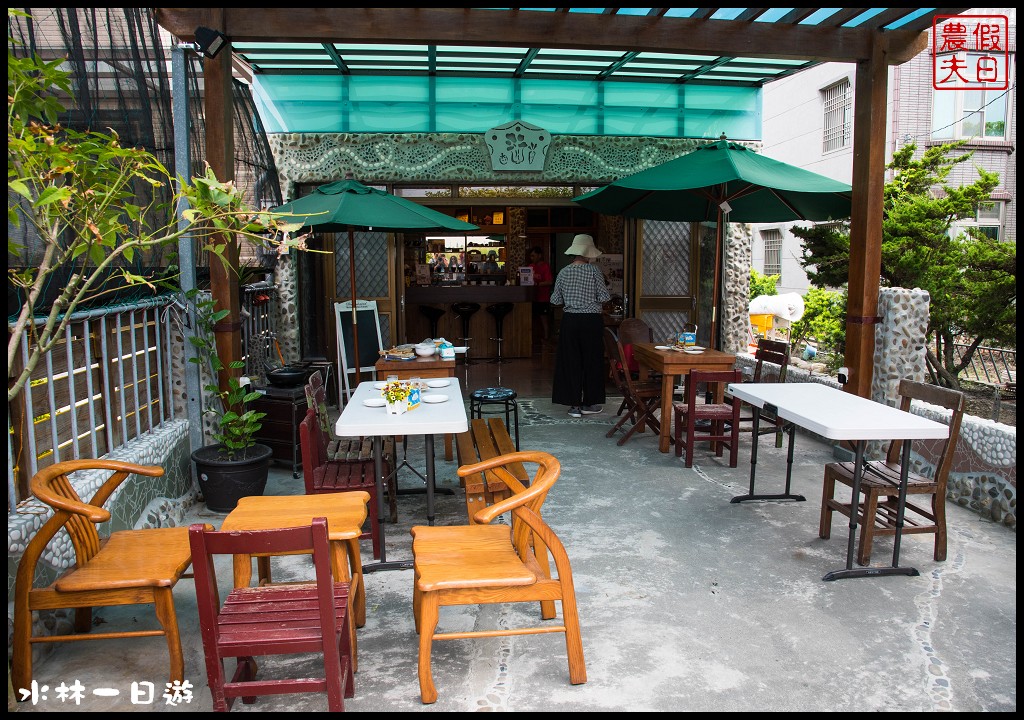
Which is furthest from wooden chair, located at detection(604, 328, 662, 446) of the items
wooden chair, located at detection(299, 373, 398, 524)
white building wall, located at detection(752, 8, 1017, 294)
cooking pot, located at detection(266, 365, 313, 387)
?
white building wall, located at detection(752, 8, 1017, 294)

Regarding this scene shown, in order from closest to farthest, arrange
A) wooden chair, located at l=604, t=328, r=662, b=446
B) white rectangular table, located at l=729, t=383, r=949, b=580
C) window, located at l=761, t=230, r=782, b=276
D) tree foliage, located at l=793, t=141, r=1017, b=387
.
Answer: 1. white rectangular table, located at l=729, t=383, r=949, b=580
2. wooden chair, located at l=604, t=328, r=662, b=446
3. tree foliage, located at l=793, t=141, r=1017, b=387
4. window, located at l=761, t=230, r=782, b=276

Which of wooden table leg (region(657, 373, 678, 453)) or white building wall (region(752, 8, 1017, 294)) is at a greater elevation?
white building wall (region(752, 8, 1017, 294))

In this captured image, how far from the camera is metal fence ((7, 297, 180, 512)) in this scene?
A: 10.2ft

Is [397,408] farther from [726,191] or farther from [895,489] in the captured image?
[726,191]

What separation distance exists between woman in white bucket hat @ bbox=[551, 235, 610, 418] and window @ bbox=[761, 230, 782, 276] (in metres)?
11.0

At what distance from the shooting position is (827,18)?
5.21 meters

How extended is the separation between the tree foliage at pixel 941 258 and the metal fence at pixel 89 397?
607 cm

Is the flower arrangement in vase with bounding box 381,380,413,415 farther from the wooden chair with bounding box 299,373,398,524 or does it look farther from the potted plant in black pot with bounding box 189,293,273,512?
the potted plant in black pot with bounding box 189,293,273,512

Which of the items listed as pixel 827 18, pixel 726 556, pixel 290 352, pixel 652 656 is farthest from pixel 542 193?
pixel 652 656

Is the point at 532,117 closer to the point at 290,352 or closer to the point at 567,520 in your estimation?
the point at 290,352

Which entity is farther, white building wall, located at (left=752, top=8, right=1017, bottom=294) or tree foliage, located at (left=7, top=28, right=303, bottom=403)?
white building wall, located at (left=752, top=8, right=1017, bottom=294)

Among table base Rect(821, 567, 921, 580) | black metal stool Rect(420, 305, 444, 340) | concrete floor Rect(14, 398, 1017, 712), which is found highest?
black metal stool Rect(420, 305, 444, 340)

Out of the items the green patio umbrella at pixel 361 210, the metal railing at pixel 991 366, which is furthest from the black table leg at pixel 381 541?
the metal railing at pixel 991 366

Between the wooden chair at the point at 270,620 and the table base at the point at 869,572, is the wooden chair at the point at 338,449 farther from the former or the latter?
the table base at the point at 869,572
